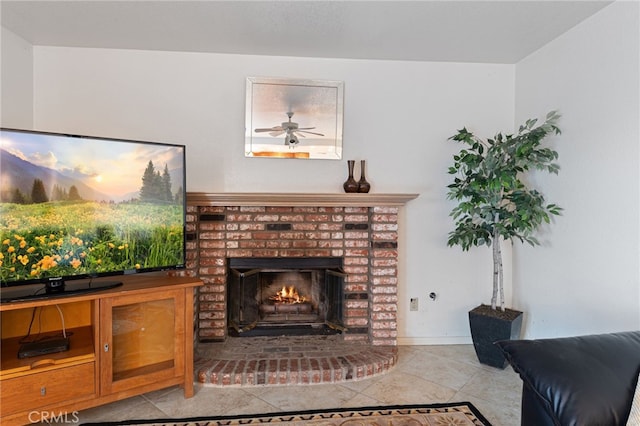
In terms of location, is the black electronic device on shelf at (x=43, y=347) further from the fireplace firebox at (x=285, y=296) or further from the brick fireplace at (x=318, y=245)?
the fireplace firebox at (x=285, y=296)

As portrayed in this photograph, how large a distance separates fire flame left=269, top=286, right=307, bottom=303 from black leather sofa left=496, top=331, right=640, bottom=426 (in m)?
1.72

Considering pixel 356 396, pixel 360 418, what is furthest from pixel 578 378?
pixel 356 396

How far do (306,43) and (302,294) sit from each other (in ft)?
6.32

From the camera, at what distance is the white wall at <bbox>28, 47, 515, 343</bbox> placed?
245 cm

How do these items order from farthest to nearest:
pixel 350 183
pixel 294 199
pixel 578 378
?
pixel 350 183 → pixel 294 199 → pixel 578 378

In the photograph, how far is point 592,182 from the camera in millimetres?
2039

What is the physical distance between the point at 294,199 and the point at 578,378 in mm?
1768

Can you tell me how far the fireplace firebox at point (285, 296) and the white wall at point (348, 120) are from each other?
1.85 feet

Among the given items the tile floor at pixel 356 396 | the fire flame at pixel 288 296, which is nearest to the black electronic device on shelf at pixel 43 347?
the tile floor at pixel 356 396

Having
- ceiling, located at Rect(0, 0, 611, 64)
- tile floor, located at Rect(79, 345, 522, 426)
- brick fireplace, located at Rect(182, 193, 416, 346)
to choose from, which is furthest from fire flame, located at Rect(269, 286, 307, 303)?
ceiling, located at Rect(0, 0, 611, 64)

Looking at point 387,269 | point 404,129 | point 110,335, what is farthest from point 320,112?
point 110,335

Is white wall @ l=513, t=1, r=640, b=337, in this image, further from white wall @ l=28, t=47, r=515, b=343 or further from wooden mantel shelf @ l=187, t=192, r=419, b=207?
wooden mantel shelf @ l=187, t=192, r=419, b=207

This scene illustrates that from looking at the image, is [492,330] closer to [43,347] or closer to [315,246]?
[315,246]

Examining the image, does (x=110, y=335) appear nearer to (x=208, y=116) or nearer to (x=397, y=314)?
(x=208, y=116)
